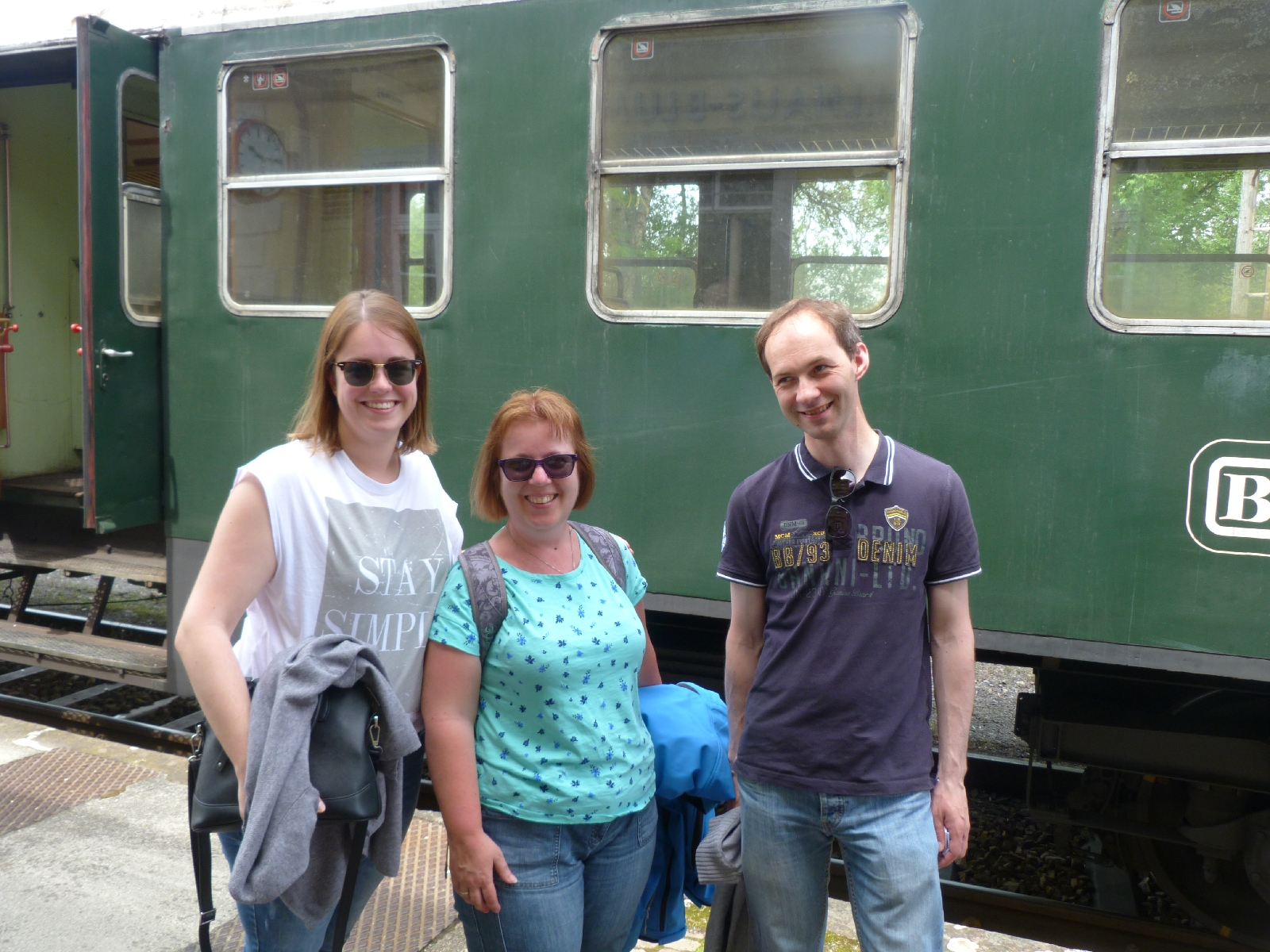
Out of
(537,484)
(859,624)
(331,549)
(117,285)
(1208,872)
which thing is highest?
(117,285)

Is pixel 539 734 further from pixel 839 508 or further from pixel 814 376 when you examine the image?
pixel 814 376

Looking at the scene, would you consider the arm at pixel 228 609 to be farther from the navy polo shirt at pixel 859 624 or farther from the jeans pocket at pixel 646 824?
the navy polo shirt at pixel 859 624

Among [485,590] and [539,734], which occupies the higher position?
[485,590]

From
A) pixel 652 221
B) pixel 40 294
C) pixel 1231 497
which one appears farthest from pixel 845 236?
pixel 40 294

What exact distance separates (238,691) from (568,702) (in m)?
0.53

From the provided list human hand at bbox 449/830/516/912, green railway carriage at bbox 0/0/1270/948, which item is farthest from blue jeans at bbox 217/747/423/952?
green railway carriage at bbox 0/0/1270/948

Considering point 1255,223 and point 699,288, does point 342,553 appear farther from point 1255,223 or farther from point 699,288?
point 1255,223

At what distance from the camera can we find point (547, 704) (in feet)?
5.93

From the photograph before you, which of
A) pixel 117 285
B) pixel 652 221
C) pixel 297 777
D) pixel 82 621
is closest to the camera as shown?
pixel 297 777

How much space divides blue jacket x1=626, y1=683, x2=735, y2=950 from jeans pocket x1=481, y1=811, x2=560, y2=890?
0.94 ft

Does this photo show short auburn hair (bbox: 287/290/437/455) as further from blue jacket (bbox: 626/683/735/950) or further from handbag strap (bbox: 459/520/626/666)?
blue jacket (bbox: 626/683/735/950)

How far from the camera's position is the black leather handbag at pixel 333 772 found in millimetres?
1615

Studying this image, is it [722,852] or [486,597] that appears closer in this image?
[486,597]

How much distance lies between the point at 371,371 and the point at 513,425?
0.26 meters
